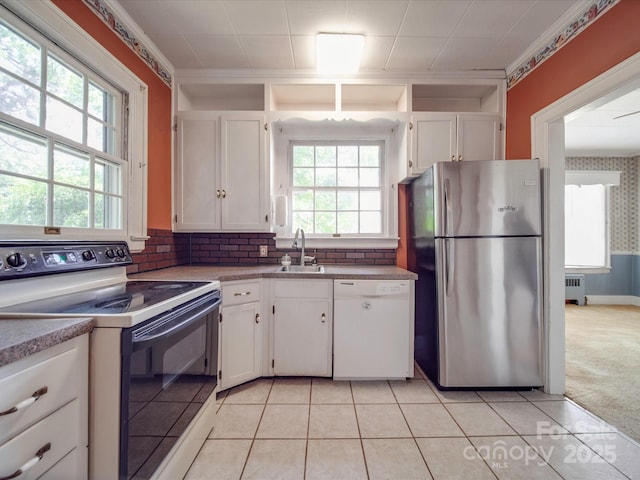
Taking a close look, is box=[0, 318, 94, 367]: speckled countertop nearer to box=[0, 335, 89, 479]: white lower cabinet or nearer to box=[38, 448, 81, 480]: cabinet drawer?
box=[0, 335, 89, 479]: white lower cabinet

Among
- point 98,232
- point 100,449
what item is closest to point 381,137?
point 98,232

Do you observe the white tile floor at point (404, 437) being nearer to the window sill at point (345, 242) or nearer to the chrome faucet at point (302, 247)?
the chrome faucet at point (302, 247)

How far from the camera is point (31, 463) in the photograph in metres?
0.74

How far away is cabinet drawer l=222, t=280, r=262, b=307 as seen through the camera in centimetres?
194

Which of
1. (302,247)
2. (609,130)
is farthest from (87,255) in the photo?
(609,130)

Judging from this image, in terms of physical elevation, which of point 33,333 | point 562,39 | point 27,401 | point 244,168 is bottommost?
point 27,401

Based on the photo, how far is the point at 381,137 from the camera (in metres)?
2.79

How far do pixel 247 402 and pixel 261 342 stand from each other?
0.40 meters

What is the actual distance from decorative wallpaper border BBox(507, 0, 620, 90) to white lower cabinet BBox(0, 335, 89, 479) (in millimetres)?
3036

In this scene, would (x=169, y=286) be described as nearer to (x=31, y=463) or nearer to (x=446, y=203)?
(x=31, y=463)

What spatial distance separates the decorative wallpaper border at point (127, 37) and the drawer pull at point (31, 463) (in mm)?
2156

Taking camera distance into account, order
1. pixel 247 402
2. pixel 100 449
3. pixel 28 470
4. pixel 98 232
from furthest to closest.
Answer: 1. pixel 247 402
2. pixel 98 232
3. pixel 100 449
4. pixel 28 470

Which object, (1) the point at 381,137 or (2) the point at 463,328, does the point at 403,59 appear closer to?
(1) the point at 381,137

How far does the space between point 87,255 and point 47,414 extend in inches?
35.6
